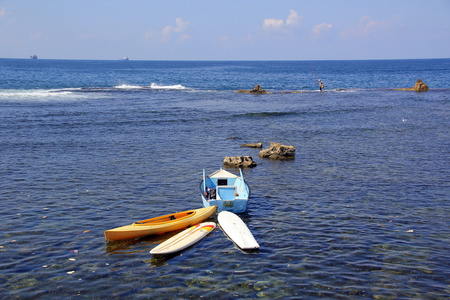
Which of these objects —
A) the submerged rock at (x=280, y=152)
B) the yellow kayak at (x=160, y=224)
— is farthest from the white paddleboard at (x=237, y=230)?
the submerged rock at (x=280, y=152)

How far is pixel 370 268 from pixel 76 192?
16667mm

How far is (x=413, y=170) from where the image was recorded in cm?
2784

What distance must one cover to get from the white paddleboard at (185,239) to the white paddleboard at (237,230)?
0.67 m

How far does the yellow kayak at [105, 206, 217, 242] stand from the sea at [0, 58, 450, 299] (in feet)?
1.15

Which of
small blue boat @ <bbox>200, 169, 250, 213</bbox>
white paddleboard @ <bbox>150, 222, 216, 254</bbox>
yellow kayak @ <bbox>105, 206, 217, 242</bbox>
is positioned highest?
small blue boat @ <bbox>200, 169, 250, 213</bbox>

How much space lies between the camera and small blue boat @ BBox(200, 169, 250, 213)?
2047 cm

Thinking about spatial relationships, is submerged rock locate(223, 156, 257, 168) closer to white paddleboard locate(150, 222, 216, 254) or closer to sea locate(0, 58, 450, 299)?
sea locate(0, 58, 450, 299)

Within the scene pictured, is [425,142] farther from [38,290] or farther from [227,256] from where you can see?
[38,290]

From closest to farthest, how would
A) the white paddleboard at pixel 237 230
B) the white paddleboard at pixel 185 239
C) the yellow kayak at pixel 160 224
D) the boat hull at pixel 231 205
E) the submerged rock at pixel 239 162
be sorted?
the white paddleboard at pixel 185 239, the white paddleboard at pixel 237 230, the yellow kayak at pixel 160 224, the boat hull at pixel 231 205, the submerged rock at pixel 239 162

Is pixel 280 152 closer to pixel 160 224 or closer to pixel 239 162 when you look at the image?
pixel 239 162

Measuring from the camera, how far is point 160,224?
711 inches

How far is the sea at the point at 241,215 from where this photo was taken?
1402 cm

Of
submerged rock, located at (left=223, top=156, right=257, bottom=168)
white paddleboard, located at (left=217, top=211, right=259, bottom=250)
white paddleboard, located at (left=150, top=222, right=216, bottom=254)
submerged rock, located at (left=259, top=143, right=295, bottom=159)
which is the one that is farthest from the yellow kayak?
submerged rock, located at (left=259, top=143, right=295, bottom=159)

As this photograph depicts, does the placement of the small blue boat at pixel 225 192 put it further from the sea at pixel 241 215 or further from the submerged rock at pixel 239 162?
the submerged rock at pixel 239 162
